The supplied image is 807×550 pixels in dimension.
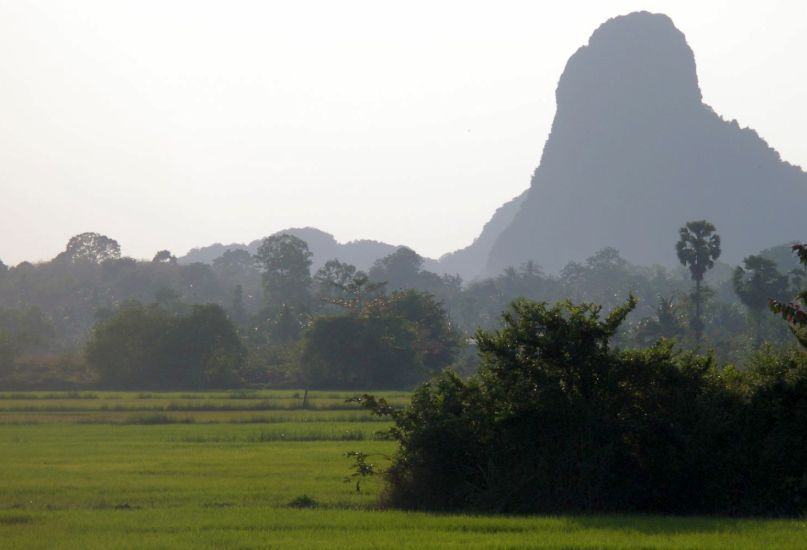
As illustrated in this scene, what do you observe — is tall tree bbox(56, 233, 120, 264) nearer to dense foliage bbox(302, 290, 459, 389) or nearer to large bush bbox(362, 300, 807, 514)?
dense foliage bbox(302, 290, 459, 389)

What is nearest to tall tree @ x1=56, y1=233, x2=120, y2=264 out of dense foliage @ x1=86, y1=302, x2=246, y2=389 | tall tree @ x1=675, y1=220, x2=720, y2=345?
dense foliage @ x1=86, y1=302, x2=246, y2=389

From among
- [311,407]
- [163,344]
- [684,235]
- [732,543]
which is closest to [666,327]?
[684,235]

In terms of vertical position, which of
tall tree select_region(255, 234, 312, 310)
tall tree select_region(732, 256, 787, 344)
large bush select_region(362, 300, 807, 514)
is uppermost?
tall tree select_region(255, 234, 312, 310)

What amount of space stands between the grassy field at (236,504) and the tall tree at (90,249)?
100620mm

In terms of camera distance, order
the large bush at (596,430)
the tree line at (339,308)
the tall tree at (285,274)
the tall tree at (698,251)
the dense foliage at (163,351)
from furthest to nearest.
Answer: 1. the tall tree at (285,274)
2. the dense foliage at (163,351)
3. the tree line at (339,308)
4. the tall tree at (698,251)
5. the large bush at (596,430)

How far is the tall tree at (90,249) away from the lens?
128 meters

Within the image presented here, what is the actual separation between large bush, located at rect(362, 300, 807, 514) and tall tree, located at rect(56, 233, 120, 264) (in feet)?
390

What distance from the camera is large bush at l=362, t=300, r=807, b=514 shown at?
14.9m

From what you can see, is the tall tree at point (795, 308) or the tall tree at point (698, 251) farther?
the tall tree at point (698, 251)

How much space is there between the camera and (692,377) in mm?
15680

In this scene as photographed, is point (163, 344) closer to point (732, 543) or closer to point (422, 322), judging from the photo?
point (422, 322)

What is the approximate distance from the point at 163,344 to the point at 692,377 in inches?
1915

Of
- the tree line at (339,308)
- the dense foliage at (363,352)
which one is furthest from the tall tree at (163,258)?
the dense foliage at (363,352)

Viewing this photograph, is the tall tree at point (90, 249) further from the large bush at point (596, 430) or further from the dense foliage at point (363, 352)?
the large bush at point (596, 430)
